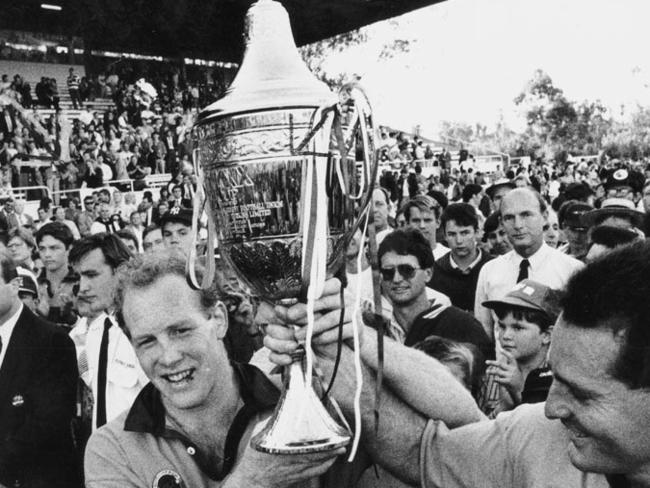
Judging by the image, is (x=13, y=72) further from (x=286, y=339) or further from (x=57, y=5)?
(x=286, y=339)

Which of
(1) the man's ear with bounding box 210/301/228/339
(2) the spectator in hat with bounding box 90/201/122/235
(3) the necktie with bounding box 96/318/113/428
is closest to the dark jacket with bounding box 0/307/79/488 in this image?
(3) the necktie with bounding box 96/318/113/428

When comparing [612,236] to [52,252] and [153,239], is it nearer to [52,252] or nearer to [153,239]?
[153,239]

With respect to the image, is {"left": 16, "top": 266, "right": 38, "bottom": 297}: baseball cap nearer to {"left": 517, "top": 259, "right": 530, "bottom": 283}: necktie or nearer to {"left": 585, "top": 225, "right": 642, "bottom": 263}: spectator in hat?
{"left": 517, "top": 259, "right": 530, "bottom": 283}: necktie

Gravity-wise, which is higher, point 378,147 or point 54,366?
point 378,147

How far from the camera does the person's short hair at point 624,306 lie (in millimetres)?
1396

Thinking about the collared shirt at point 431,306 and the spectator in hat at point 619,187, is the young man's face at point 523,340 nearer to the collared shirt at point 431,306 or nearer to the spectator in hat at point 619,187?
the collared shirt at point 431,306

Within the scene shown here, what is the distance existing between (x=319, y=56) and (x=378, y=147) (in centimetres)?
3205

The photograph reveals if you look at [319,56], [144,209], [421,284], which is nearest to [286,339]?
[421,284]

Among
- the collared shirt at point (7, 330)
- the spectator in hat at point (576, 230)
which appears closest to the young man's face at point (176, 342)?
the collared shirt at point (7, 330)

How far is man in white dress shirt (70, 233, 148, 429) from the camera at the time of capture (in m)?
2.94

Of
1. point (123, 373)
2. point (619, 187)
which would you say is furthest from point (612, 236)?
point (619, 187)

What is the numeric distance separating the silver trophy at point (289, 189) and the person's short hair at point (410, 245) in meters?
2.17

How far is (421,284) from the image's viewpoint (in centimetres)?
383

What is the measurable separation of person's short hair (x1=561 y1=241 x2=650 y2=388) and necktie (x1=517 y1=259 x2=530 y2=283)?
9.63 ft
